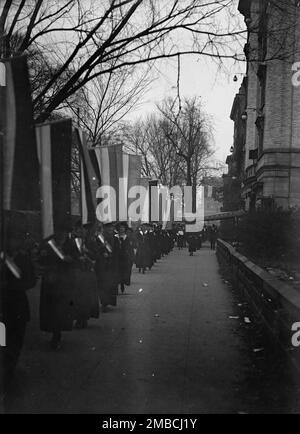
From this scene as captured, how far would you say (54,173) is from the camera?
6.29 meters

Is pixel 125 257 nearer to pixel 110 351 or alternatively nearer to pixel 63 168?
pixel 110 351

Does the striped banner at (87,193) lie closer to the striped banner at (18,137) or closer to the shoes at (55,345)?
the shoes at (55,345)

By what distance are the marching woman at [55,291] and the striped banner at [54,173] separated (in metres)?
1.39

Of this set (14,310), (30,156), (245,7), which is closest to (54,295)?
(14,310)

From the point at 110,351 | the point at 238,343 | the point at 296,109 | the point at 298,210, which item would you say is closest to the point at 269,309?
the point at 238,343

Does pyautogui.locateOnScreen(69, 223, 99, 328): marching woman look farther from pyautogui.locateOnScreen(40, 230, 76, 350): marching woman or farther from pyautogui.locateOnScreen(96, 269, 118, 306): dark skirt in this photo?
pyautogui.locateOnScreen(96, 269, 118, 306): dark skirt

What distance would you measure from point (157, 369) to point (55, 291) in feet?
6.56

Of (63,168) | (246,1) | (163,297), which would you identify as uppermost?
(246,1)

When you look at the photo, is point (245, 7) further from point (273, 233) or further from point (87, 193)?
point (273, 233)

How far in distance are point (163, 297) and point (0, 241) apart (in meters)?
8.85

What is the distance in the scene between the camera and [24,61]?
554 cm

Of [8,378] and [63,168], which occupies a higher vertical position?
[63,168]

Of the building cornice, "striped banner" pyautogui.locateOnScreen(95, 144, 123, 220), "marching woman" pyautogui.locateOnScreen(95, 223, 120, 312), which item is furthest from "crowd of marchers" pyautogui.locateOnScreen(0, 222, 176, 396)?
the building cornice

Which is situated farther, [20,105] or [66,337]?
[66,337]
